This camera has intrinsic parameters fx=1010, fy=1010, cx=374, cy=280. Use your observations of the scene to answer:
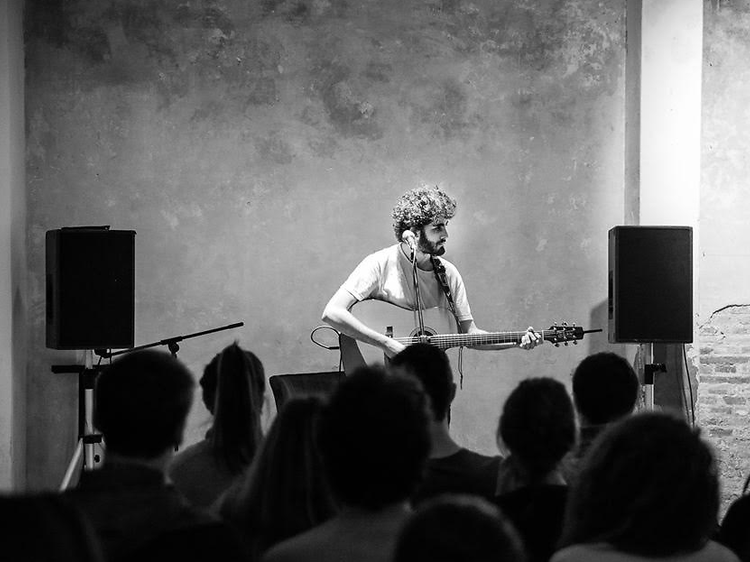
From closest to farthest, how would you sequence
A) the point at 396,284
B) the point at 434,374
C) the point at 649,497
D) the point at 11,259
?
the point at 649,497, the point at 434,374, the point at 396,284, the point at 11,259

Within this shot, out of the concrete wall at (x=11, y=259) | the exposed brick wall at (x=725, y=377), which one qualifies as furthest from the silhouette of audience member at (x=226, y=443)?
the exposed brick wall at (x=725, y=377)

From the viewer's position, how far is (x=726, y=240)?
6.04 m

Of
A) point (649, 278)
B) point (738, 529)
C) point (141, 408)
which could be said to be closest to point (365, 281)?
point (649, 278)

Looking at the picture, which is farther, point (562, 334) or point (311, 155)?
point (311, 155)

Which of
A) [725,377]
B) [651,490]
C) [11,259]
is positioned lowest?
[725,377]

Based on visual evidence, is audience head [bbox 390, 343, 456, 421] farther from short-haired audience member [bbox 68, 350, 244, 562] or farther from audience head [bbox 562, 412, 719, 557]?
audience head [bbox 562, 412, 719, 557]

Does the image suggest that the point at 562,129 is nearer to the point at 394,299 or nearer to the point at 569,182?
the point at 569,182

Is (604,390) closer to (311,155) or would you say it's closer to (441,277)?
(441,277)

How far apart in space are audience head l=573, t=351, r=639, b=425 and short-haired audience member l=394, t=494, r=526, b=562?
6.68 ft

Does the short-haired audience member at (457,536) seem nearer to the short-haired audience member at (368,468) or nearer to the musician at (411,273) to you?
the short-haired audience member at (368,468)

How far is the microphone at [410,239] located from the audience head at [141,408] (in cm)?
366

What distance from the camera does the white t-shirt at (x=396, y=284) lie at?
5551mm

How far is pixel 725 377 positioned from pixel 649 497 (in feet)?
15.1

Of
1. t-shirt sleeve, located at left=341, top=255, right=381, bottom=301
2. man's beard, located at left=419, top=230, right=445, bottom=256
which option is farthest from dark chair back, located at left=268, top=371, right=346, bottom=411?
man's beard, located at left=419, top=230, right=445, bottom=256
